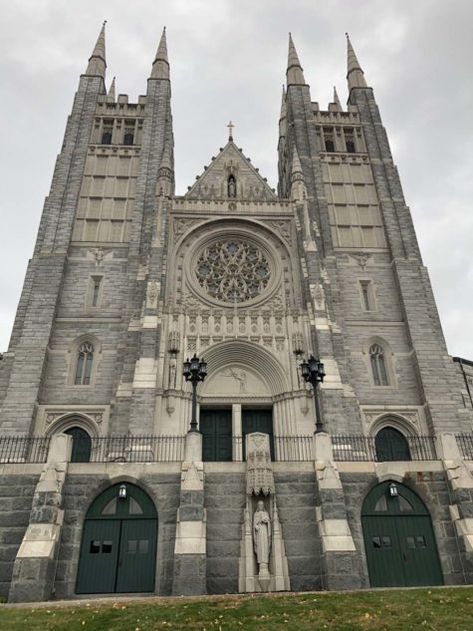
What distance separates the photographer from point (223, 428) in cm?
2417

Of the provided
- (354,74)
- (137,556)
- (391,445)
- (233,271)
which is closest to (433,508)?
(137,556)

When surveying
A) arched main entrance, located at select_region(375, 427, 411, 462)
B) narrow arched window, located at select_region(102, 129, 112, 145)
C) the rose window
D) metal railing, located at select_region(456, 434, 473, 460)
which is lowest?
metal railing, located at select_region(456, 434, 473, 460)

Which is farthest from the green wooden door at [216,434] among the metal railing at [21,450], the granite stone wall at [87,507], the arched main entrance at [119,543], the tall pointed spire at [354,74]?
the tall pointed spire at [354,74]

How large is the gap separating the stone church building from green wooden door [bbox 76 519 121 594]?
45 millimetres

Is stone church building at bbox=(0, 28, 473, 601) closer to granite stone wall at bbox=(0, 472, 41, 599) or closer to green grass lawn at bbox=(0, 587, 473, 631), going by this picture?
granite stone wall at bbox=(0, 472, 41, 599)

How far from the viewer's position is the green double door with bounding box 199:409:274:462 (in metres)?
23.5

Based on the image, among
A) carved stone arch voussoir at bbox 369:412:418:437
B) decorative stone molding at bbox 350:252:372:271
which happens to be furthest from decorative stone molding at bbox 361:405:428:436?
decorative stone molding at bbox 350:252:372:271

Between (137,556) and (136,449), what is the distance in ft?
22.5

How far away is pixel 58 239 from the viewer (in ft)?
94.4

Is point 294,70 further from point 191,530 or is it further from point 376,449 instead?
point 191,530

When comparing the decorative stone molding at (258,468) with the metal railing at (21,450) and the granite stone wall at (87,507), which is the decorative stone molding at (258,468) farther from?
the metal railing at (21,450)

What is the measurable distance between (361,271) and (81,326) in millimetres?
16892

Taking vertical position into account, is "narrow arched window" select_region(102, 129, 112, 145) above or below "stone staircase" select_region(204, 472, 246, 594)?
above

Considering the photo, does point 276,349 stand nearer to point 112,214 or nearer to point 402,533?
point 402,533
